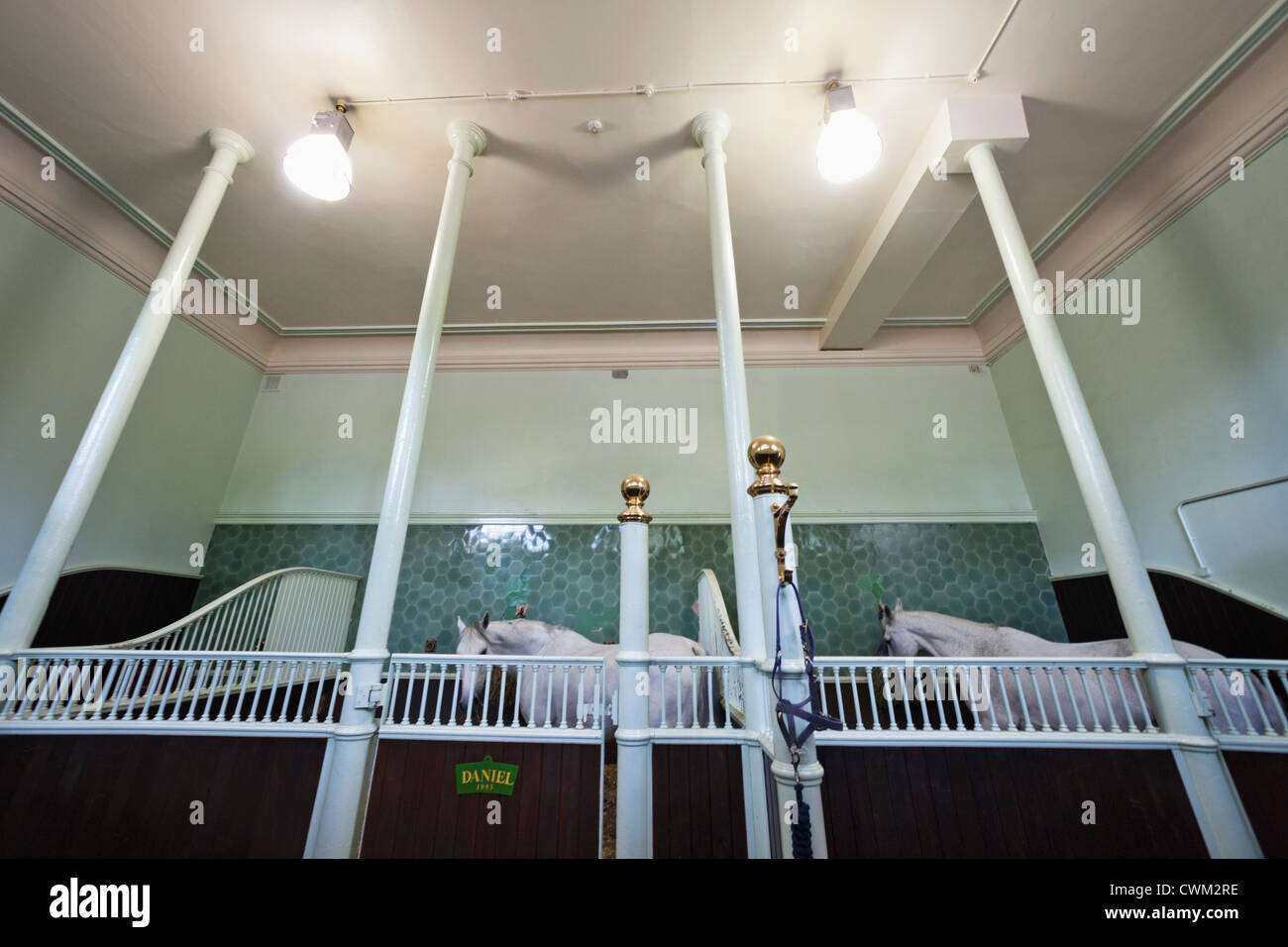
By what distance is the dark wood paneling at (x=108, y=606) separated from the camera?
132 inches

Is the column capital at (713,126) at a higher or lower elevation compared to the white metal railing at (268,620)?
higher

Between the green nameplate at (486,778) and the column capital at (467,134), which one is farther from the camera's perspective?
the column capital at (467,134)

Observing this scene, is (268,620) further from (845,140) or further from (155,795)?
(845,140)

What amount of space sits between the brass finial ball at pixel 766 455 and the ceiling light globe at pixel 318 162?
10.0ft

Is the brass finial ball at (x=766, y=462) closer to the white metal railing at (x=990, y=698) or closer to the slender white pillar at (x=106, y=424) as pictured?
the white metal railing at (x=990, y=698)

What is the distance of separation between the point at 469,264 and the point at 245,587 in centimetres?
311

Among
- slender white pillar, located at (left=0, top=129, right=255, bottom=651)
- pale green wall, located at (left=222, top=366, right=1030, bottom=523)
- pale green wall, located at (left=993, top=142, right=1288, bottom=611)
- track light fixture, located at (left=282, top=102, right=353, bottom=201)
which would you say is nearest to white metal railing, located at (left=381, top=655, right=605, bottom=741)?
slender white pillar, located at (left=0, top=129, right=255, bottom=651)

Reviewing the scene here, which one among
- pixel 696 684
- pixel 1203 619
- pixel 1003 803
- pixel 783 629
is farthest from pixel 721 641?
pixel 1203 619

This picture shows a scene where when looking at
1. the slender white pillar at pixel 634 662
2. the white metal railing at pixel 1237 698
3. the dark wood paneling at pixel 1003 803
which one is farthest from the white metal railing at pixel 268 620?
the white metal railing at pixel 1237 698

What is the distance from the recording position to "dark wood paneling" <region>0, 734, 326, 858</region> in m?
1.92

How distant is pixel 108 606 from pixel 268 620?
1631 mm

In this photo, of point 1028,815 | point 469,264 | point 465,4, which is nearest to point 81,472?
point 469,264

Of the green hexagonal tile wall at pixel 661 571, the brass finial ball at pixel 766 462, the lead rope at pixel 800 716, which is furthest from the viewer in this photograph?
the green hexagonal tile wall at pixel 661 571
